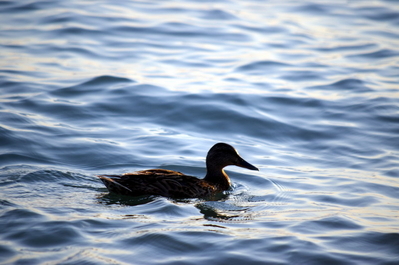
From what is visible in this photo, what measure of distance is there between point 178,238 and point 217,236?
19.0 inches

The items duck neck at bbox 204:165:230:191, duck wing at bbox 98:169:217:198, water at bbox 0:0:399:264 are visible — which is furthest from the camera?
duck neck at bbox 204:165:230:191

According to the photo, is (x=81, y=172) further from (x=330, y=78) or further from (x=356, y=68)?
(x=356, y=68)

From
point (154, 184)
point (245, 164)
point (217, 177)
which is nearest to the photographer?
point (154, 184)

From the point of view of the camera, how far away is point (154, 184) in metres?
8.39

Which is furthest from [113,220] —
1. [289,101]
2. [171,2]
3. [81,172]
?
[171,2]

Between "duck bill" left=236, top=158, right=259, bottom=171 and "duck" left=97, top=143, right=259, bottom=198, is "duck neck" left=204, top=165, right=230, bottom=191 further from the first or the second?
"duck bill" left=236, top=158, right=259, bottom=171

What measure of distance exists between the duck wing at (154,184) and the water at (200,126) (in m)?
0.15

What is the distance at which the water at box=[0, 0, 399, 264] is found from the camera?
7031 mm

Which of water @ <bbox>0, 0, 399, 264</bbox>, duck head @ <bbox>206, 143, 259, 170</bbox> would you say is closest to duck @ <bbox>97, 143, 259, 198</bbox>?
water @ <bbox>0, 0, 399, 264</bbox>

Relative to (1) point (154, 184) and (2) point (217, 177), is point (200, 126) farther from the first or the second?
(1) point (154, 184)

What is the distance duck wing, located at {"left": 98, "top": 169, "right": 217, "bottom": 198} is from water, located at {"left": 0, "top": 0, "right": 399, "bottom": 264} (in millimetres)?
147

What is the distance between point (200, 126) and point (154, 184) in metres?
3.60

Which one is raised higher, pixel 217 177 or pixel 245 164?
pixel 245 164

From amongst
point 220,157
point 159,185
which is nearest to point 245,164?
point 220,157
